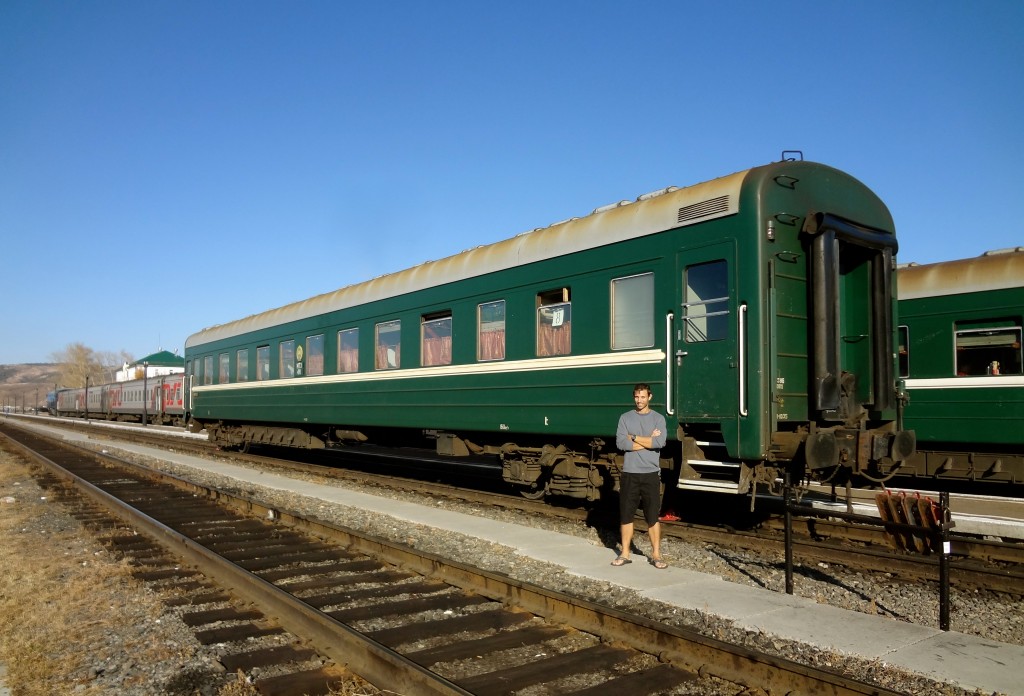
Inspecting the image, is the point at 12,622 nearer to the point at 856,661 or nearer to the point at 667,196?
the point at 856,661

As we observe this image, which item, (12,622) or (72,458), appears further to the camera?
(72,458)

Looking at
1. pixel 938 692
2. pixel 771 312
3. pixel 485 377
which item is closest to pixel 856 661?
pixel 938 692

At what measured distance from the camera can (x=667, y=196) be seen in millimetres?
9039

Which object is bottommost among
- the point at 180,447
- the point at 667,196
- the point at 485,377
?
the point at 180,447

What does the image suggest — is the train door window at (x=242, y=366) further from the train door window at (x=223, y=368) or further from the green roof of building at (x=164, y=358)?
the green roof of building at (x=164, y=358)

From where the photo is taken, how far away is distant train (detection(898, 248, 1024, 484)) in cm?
1152

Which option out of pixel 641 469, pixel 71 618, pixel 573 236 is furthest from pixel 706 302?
pixel 71 618

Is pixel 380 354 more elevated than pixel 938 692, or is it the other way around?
pixel 380 354

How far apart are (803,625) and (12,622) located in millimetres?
5799

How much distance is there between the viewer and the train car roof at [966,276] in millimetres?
11657

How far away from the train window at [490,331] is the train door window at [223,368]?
12414mm

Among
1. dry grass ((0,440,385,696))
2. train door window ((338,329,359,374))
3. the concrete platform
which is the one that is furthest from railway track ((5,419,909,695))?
train door window ((338,329,359,374))

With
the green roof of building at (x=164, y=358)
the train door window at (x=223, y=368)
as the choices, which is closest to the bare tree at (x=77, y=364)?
the green roof of building at (x=164, y=358)

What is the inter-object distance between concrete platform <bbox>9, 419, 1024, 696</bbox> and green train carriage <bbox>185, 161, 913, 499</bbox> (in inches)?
57.7
